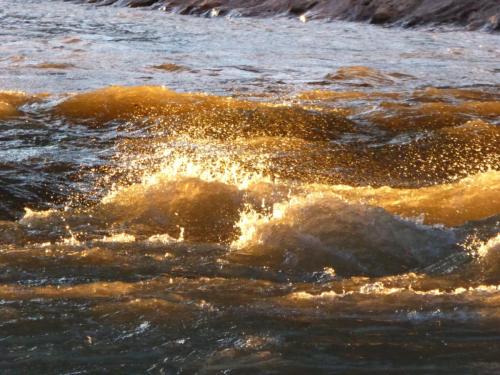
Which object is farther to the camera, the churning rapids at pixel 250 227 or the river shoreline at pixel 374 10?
the river shoreline at pixel 374 10

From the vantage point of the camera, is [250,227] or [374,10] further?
[374,10]

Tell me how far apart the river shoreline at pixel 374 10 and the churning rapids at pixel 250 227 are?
6.65 meters

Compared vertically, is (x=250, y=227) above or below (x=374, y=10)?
above

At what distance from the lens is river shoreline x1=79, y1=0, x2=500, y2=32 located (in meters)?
16.1

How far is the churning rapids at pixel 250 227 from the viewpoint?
123 inches

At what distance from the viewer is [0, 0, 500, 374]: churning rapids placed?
3137 mm

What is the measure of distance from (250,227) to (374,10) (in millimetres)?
13225

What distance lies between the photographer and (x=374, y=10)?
55.9 feet

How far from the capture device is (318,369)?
297 centimetres

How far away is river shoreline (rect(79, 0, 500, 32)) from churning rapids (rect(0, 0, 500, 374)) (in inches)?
262

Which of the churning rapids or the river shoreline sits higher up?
the churning rapids

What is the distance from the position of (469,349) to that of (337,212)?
1368 millimetres

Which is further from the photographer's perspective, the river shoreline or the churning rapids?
the river shoreline

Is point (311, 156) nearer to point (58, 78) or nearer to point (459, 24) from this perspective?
point (58, 78)
